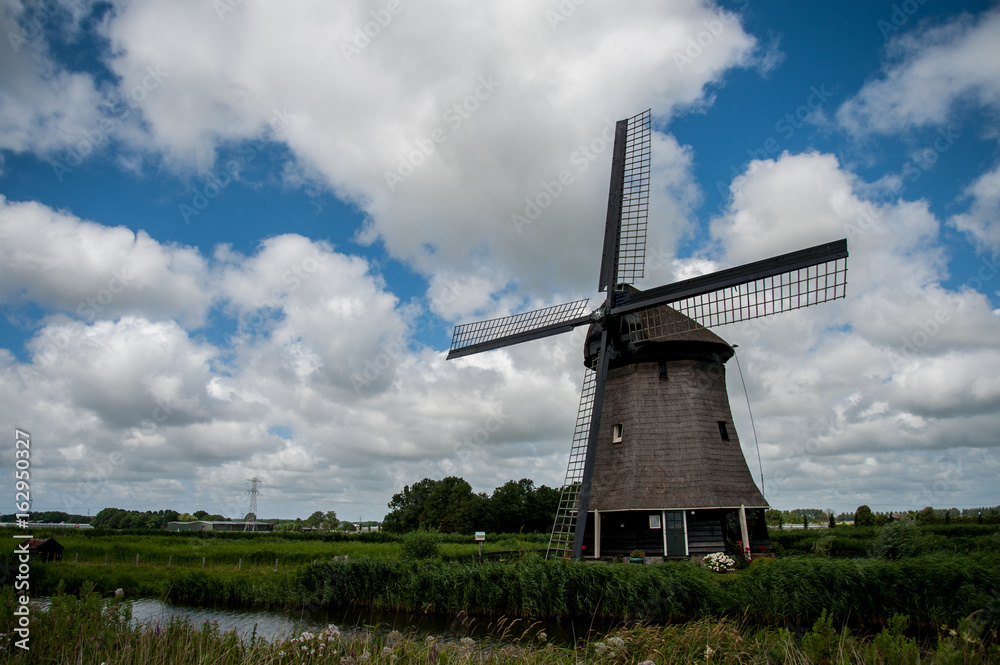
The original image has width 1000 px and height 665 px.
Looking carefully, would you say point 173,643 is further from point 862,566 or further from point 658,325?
point 658,325

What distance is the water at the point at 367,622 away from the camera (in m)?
11.2

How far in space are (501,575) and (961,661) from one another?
9.32 metres

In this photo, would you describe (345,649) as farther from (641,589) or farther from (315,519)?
(315,519)

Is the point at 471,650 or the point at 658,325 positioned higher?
the point at 658,325

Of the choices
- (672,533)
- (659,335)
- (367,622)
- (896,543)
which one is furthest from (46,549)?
(896,543)

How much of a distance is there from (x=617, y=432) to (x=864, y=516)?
2241cm

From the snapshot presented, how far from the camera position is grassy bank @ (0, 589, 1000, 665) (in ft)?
17.0

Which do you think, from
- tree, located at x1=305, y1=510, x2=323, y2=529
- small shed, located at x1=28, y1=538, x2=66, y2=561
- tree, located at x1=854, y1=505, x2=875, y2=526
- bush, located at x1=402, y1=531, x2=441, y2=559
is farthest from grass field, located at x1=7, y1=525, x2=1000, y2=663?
tree, located at x1=305, y1=510, x2=323, y2=529

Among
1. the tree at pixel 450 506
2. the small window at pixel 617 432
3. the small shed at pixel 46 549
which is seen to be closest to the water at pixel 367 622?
the small window at pixel 617 432

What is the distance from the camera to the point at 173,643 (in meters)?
5.87

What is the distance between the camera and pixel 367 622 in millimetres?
13039

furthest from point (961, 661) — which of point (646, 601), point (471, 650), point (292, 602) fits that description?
point (292, 602)

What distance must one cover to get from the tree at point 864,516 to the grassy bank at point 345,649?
28.3 m

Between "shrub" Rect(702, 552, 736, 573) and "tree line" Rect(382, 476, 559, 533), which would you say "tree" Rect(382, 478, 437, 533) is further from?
"shrub" Rect(702, 552, 736, 573)
